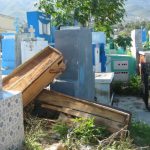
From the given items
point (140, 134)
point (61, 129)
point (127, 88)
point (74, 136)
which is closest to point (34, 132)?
point (61, 129)

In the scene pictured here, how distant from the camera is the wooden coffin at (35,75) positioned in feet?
17.8

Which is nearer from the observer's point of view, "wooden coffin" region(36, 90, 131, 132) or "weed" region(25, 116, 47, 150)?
"weed" region(25, 116, 47, 150)

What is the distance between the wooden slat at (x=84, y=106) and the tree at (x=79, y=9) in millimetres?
6767

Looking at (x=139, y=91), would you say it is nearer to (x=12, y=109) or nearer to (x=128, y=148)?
→ (x=128, y=148)

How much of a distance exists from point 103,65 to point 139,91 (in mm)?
1387

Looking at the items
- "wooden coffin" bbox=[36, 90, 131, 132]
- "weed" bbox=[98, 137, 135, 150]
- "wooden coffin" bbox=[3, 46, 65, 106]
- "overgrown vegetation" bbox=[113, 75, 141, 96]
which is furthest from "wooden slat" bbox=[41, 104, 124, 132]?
"overgrown vegetation" bbox=[113, 75, 141, 96]

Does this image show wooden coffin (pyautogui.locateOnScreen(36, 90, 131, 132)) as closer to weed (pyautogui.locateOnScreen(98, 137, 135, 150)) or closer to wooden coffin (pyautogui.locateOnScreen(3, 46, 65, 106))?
wooden coffin (pyautogui.locateOnScreen(3, 46, 65, 106))

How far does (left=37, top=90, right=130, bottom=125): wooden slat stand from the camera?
527 cm

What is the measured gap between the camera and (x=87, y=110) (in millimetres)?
5379

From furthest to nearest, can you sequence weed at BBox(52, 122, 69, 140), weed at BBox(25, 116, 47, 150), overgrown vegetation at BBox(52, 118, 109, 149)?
weed at BBox(52, 122, 69, 140) < overgrown vegetation at BBox(52, 118, 109, 149) < weed at BBox(25, 116, 47, 150)

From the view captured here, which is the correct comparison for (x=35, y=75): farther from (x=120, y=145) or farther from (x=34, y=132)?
(x=120, y=145)

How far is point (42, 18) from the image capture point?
1061 cm

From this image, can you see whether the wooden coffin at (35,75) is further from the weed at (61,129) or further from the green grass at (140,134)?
the green grass at (140,134)

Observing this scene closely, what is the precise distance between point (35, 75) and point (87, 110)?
96cm
